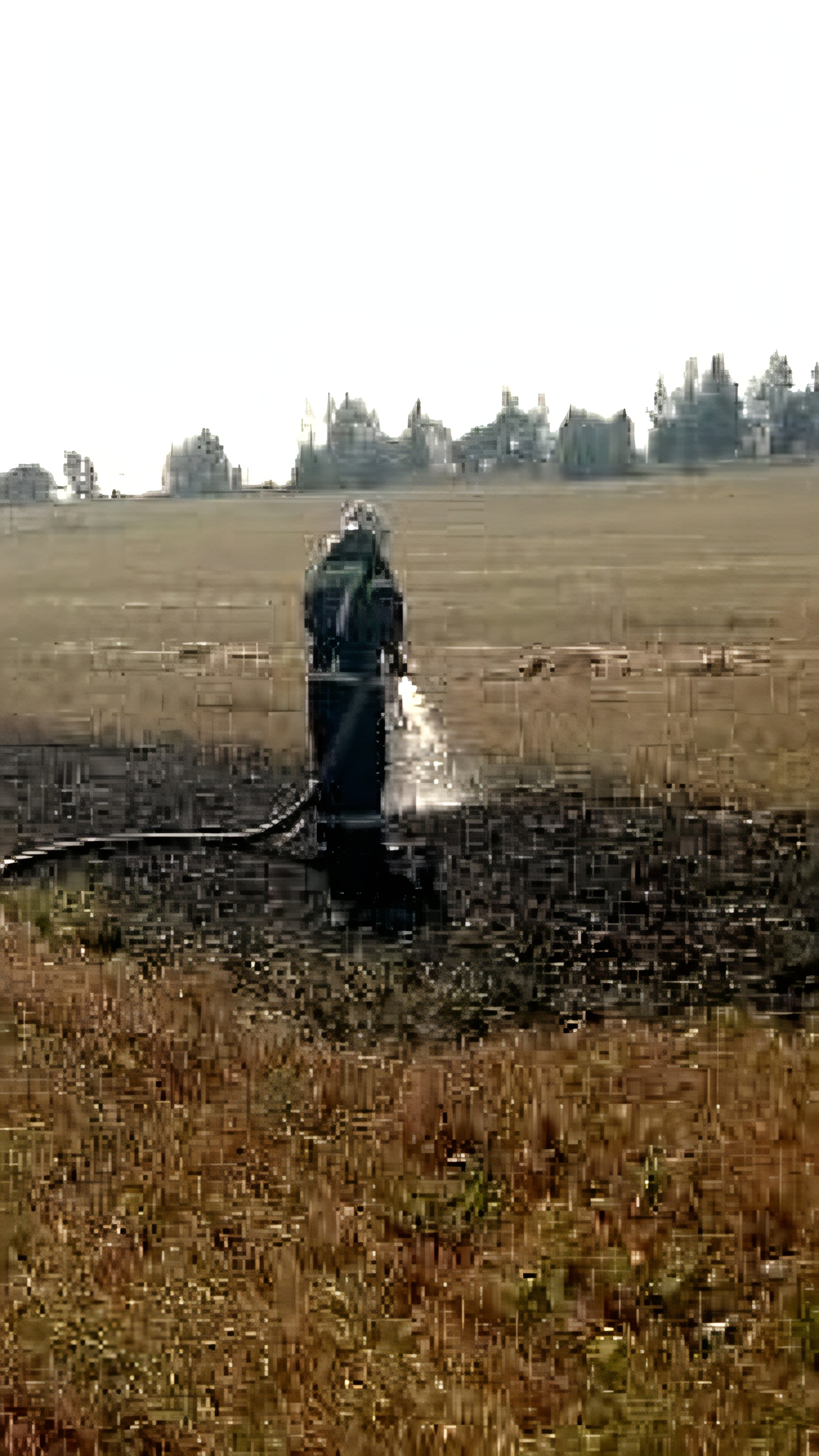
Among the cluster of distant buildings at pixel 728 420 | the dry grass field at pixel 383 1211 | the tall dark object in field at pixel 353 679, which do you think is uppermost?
the cluster of distant buildings at pixel 728 420

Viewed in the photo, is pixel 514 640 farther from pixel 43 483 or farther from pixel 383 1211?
pixel 43 483

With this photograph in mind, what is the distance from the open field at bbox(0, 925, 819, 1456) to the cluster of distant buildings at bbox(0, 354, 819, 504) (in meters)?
135

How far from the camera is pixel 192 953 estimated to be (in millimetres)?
13539

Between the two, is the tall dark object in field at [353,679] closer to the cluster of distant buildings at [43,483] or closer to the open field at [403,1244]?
the open field at [403,1244]

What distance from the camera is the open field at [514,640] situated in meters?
24.2

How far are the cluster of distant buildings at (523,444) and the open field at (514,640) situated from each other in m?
44.7

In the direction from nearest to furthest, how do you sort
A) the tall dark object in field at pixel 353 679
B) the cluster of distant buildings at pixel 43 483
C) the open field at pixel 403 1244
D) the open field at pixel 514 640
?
1. the open field at pixel 403 1244
2. the tall dark object in field at pixel 353 679
3. the open field at pixel 514 640
4. the cluster of distant buildings at pixel 43 483

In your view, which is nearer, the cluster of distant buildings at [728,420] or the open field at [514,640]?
the open field at [514,640]

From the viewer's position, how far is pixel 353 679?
12.2m

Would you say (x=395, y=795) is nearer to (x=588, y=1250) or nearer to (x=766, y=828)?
(x=766, y=828)

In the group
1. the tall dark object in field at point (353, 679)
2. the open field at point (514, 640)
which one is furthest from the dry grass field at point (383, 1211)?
the open field at point (514, 640)

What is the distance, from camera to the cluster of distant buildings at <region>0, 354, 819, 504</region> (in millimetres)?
144125

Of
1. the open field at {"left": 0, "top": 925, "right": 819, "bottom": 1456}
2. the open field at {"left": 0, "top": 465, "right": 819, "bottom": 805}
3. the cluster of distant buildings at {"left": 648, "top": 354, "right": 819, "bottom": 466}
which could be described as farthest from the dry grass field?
the cluster of distant buildings at {"left": 648, "top": 354, "right": 819, "bottom": 466}

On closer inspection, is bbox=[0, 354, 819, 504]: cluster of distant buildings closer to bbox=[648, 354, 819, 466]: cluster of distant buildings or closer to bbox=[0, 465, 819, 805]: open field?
bbox=[648, 354, 819, 466]: cluster of distant buildings
